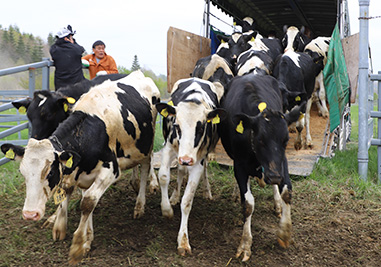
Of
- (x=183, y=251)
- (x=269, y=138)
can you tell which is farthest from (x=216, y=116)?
(x=183, y=251)

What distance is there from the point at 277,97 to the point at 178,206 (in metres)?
1.99

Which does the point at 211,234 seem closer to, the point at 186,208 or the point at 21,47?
the point at 186,208

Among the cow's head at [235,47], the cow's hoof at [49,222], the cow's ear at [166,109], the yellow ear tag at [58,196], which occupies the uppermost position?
the cow's head at [235,47]

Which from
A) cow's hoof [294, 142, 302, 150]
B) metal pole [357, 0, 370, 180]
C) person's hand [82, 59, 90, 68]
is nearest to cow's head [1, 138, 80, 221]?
person's hand [82, 59, 90, 68]

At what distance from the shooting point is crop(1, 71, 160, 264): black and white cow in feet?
11.7

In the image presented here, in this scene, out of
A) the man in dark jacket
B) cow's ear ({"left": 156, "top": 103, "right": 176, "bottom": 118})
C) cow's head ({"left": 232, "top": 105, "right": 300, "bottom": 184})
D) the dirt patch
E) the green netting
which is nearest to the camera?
cow's head ({"left": 232, "top": 105, "right": 300, "bottom": 184})

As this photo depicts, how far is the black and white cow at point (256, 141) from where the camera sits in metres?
4.00

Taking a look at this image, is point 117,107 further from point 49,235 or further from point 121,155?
point 49,235

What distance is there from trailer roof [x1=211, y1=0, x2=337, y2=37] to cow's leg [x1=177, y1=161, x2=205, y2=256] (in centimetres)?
713

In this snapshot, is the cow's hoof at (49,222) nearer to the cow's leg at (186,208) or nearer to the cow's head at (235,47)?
the cow's leg at (186,208)

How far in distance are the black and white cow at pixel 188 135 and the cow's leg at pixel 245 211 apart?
1.54ft

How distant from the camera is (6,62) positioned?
7512 centimetres

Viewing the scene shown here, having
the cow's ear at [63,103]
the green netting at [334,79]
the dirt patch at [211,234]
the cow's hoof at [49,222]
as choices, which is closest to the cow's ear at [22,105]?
the cow's ear at [63,103]

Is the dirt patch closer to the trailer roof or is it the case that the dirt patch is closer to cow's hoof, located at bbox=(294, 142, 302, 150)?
cow's hoof, located at bbox=(294, 142, 302, 150)
